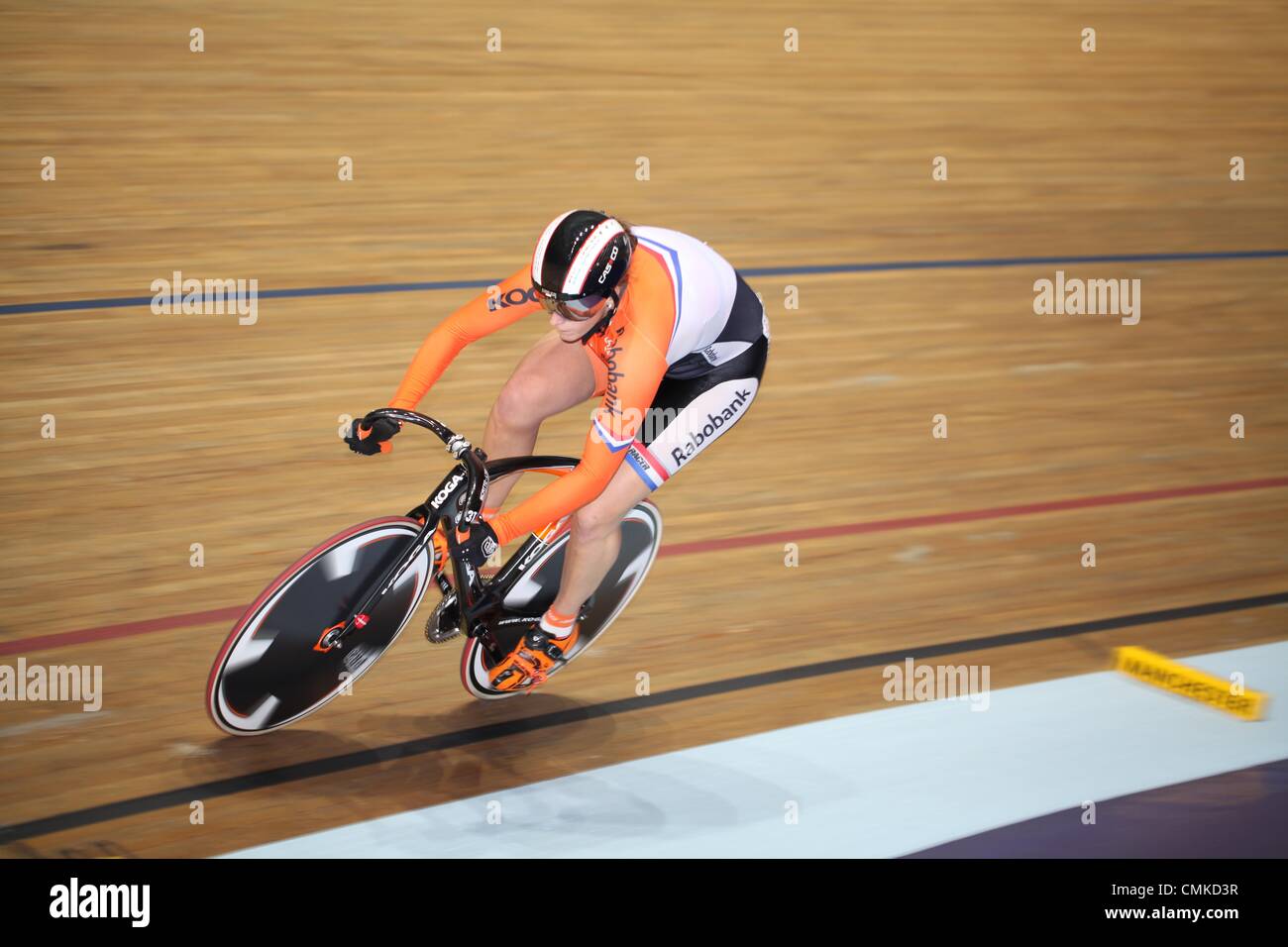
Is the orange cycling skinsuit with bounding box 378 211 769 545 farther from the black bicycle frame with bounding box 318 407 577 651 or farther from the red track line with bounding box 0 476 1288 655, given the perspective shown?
the red track line with bounding box 0 476 1288 655

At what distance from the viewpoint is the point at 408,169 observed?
18.4 ft

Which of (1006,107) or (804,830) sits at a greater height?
(1006,107)

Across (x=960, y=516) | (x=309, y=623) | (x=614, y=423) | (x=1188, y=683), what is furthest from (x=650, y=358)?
(x=960, y=516)

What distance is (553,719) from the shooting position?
3186 mm

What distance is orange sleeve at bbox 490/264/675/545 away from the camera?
2.60 metres

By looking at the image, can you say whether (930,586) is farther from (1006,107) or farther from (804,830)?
(1006,107)

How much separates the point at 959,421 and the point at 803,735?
1937mm

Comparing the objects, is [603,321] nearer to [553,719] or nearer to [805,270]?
[553,719]

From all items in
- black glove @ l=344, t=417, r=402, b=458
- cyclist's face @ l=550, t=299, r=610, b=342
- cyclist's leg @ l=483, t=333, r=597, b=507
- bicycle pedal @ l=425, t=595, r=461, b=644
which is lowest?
bicycle pedal @ l=425, t=595, r=461, b=644

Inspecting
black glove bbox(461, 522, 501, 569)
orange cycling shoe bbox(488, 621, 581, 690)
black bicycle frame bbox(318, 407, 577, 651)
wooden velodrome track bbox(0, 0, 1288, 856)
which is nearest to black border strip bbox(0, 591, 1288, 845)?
wooden velodrome track bbox(0, 0, 1288, 856)

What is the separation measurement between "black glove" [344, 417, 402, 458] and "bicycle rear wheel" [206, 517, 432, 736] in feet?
0.57

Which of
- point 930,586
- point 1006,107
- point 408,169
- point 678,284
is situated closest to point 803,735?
point 930,586

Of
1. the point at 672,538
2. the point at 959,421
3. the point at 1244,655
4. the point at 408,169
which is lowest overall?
the point at 1244,655

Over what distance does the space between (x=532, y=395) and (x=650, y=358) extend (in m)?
0.42
